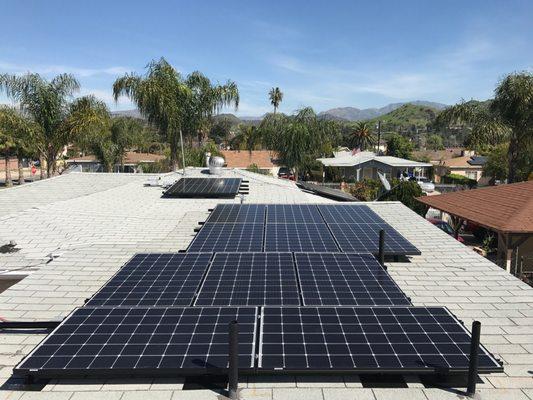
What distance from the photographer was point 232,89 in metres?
37.4

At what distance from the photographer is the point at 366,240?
1285 centimetres

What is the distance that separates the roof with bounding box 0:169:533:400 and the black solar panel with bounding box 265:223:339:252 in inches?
85.0

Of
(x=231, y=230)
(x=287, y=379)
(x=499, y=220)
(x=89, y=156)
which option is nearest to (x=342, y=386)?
(x=287, y=379)

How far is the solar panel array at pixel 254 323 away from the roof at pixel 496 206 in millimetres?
12454

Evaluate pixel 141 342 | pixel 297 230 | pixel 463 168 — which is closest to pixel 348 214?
pixel 297 230

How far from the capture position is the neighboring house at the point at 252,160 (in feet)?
243

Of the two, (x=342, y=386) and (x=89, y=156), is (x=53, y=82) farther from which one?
(x=89, y=156)

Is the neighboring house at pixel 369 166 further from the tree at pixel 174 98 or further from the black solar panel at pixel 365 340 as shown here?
the black solar panel at pixel 365 340

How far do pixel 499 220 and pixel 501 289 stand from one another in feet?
39.7

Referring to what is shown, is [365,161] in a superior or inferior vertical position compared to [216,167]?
superior

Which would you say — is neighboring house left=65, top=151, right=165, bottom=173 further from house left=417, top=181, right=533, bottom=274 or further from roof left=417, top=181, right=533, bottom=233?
house left=417, top=181, right=533, bottom=274

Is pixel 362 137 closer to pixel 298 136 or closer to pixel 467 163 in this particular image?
pixel 467 163

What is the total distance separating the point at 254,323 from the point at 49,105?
28.8 m

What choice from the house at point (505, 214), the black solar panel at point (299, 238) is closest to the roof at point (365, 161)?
the house at point (505, 214)
